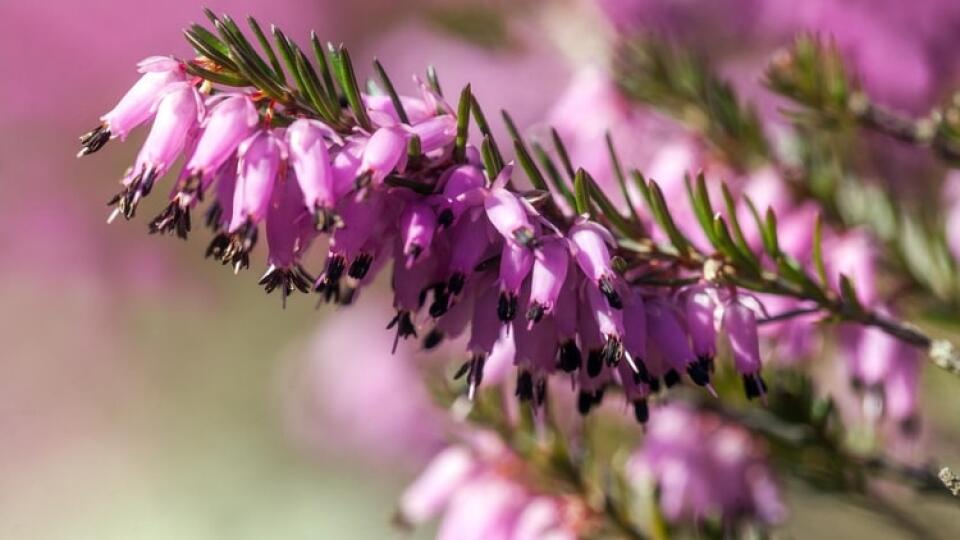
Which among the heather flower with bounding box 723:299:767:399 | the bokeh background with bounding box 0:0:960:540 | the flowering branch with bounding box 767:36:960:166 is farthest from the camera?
→ the bokeh background with bounding box 0:0:960:540

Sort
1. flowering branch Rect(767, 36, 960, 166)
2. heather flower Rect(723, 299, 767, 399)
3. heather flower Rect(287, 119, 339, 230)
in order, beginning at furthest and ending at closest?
flowering branch Rect(767, 36, 960, 166) → heather flower Rect(723, 299, 767, 399) → heather flower Rect(287, 119, 339, 230)

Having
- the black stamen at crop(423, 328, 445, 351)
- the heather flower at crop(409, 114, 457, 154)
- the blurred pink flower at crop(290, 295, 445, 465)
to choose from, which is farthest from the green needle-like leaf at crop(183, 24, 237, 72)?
the blurred pink flower at crop(290, 295, 445, 465)

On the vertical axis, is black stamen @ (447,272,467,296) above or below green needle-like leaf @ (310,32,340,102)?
below

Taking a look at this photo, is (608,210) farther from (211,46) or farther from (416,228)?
(211,46)

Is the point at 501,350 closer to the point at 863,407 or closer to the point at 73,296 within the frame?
the point at 863,407

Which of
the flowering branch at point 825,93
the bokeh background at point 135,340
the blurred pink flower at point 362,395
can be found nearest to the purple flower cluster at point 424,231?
the flowering branch at point 825,93

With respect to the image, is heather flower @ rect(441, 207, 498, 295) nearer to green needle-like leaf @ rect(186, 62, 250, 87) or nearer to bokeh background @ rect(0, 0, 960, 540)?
green needle-like leaf @ rect(186, 62, 250, 87)

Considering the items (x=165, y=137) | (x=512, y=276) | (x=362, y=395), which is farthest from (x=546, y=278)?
(x=362, y=395)
